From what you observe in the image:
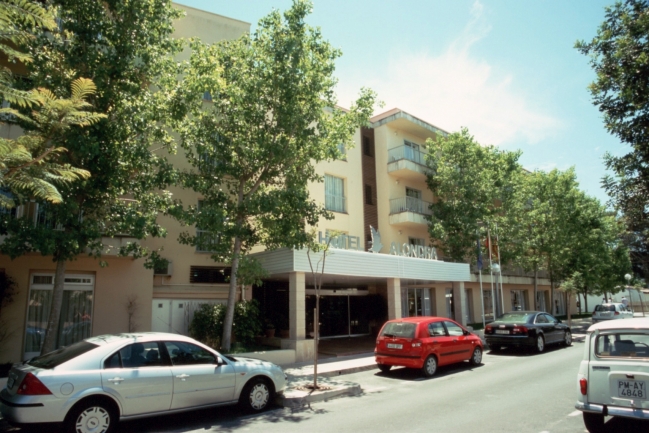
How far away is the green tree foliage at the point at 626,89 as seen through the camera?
401 inches

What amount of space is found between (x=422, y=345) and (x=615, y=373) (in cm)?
617

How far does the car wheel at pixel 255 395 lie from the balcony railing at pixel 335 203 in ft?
48.1

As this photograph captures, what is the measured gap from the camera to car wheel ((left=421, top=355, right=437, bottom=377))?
40.8ft

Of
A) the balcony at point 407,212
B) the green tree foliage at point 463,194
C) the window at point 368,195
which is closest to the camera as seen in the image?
the green tree foliage at point 463,194

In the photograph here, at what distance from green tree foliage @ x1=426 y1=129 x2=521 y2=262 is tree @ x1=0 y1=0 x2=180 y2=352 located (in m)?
17.2

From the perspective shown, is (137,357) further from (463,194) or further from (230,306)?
(463,194)

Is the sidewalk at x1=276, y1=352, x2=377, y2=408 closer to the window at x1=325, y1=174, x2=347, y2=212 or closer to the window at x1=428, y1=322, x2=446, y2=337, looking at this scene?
the window at x1=428, y1=322, x2=446, y2=337

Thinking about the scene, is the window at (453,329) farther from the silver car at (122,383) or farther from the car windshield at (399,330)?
the silver car at (122,383)

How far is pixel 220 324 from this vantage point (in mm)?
15836

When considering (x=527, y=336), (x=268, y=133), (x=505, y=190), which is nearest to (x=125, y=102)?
(x=268, y=133)

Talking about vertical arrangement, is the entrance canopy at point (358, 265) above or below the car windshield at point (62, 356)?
above

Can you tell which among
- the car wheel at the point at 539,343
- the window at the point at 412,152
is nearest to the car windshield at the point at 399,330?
the car wheel at the point at 539,343

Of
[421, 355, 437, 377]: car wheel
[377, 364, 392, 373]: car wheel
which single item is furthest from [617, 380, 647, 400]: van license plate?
[377, 364, 392, 373]: car wheel

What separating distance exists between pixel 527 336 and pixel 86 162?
15480mm
